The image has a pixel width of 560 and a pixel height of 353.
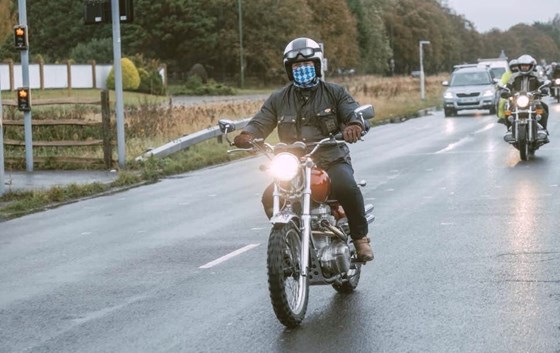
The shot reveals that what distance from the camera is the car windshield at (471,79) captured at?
43531mm

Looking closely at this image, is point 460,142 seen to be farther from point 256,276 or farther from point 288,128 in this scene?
point 288,128

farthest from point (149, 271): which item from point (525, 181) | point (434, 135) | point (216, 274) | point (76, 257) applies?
point (434, 135)

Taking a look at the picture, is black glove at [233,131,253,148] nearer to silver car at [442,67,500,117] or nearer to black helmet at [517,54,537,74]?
black helmet at [517,54,537,74]

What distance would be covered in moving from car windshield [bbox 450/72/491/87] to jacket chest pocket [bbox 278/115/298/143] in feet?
120

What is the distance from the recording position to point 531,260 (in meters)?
9.61

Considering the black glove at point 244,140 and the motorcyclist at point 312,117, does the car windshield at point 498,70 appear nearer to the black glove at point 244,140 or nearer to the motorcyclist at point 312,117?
the motorcyclist at point 312,117

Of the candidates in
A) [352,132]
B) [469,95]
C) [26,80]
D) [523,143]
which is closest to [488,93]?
[469,95]

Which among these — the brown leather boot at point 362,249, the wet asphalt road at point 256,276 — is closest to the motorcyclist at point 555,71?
the wet asphalt road at point 256,276

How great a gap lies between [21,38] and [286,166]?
14.3m

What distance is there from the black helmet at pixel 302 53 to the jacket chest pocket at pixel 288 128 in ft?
0.92

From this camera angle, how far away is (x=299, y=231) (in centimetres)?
721

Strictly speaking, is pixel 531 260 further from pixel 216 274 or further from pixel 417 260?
pixel 216 274

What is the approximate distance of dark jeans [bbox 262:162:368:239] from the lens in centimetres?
760

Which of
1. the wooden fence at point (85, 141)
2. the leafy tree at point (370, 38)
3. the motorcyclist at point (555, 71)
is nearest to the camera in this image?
the wooden fence at point (85, 141)
